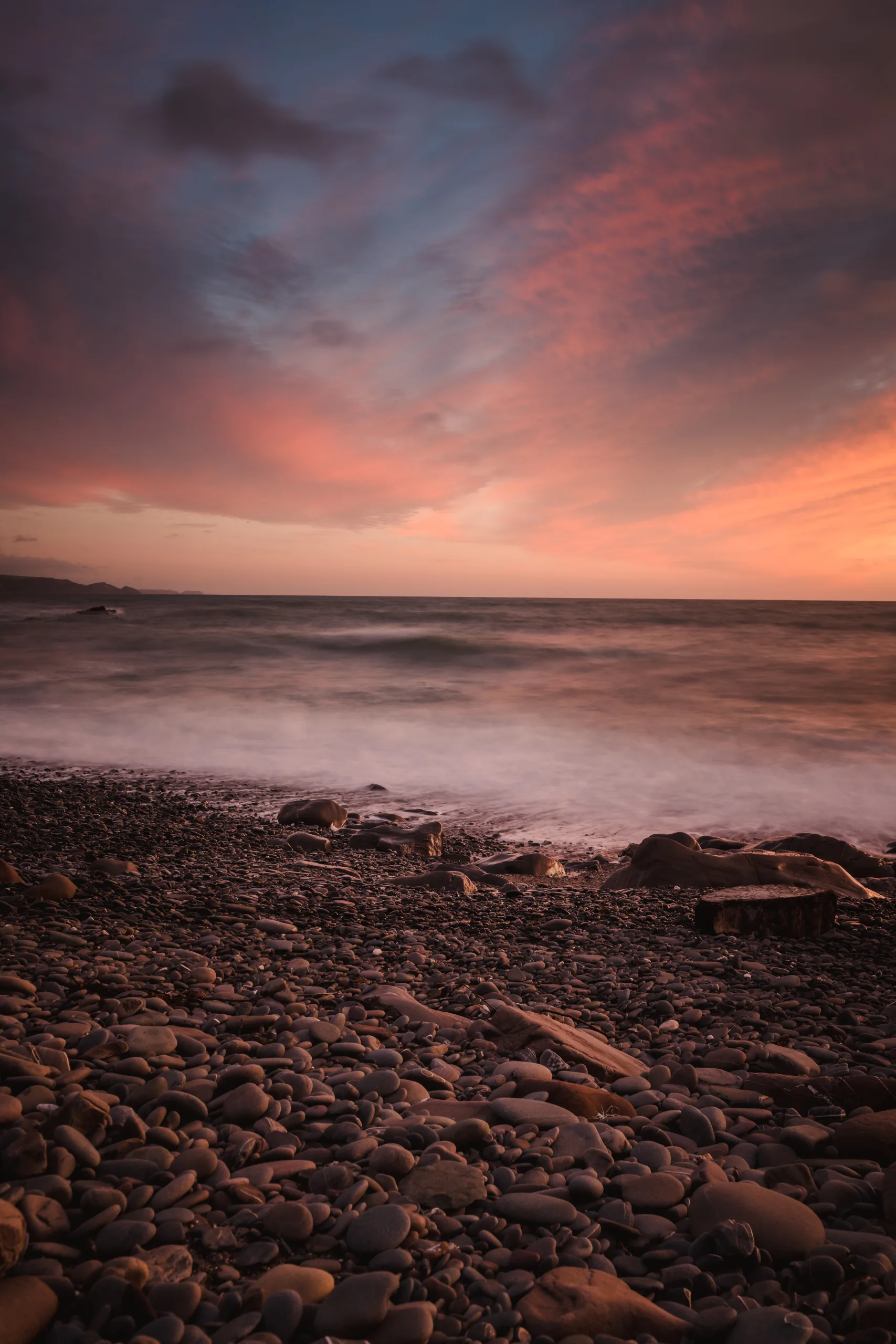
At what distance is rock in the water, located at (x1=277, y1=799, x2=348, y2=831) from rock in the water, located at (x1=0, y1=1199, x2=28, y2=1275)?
5.33 m

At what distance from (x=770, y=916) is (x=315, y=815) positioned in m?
4.03

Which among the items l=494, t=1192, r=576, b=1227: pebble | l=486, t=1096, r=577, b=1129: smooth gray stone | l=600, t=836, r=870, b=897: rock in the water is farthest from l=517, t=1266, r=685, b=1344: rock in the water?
l=600, t=836, r=870, b=897: rock in the water

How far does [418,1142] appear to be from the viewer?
214cm

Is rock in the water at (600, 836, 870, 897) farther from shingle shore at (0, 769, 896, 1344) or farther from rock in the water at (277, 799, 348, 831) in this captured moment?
rock in the water at (277, 799, 348, 831)

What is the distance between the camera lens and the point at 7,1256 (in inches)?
61.6

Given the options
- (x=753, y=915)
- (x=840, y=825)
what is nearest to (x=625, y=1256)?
(x=753, y=915)

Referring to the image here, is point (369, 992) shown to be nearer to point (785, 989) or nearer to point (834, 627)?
point (785, 989)

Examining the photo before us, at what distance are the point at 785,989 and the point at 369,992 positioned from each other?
199cm

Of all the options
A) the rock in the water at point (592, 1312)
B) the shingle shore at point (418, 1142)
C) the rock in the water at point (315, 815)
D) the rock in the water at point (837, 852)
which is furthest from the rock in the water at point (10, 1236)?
the rock in the water at point (837, 852)

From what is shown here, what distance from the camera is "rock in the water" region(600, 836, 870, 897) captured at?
208 inches

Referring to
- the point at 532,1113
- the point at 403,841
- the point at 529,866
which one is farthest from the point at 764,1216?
the point at 403,841

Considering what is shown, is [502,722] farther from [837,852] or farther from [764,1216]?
[764,1216]

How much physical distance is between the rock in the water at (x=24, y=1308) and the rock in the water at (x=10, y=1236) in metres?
0.03

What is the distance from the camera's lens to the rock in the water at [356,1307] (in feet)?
5.00
